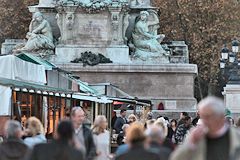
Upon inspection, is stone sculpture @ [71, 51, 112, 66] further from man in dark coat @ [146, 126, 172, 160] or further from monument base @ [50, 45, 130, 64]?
man in dark coat @ [146, 126, 172, 160]

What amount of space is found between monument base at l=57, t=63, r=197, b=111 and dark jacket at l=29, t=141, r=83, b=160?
3667 cm

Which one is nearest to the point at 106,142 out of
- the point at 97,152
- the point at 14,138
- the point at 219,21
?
the point at 97,152

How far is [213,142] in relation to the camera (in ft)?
35.8

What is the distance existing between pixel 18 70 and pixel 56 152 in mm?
14668

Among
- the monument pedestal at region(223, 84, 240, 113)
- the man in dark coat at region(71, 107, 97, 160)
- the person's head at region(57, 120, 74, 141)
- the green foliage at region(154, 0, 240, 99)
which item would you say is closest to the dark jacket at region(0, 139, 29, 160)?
the man in dark coat at region(71, 107, 97, 160)

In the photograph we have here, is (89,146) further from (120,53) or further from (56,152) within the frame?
(120,53)

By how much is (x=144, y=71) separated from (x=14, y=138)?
35698 mm

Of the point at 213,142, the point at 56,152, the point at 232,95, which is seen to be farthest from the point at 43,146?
the point at 232,95

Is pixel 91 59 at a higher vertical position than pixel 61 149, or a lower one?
higher

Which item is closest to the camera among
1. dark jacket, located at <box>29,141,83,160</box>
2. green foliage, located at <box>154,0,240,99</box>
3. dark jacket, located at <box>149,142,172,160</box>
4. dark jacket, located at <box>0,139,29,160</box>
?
dark jacket, located at <box>29,141,83,160</box>

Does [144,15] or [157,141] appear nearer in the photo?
[157,141]

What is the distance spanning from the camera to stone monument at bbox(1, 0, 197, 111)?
161 ft

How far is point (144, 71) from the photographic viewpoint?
4906 centimetres

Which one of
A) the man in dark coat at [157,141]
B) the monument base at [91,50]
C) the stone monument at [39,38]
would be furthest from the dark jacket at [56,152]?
the stone monument at [39,38]
